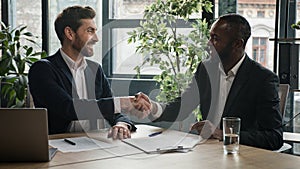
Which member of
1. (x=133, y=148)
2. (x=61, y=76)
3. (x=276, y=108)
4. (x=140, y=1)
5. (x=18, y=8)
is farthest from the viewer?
(x=18, y=8)

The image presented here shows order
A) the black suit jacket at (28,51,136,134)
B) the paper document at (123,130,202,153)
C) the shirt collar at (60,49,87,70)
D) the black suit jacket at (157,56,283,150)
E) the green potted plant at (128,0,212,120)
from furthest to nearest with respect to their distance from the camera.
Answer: the green potted plant at (128,0,212,120) < the shirt collar at (60,49,87,70) < the black suit jacket at (28,51,136,134) < the black suit jacket at (157,56,283,150) < the paper document at (123,130,202,153)

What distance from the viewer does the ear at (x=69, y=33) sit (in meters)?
2.76

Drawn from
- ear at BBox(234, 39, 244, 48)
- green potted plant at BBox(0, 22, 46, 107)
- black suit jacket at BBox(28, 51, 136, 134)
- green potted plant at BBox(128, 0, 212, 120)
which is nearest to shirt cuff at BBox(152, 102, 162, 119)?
black suit jacket at BBox(28, 51, 136, 134)

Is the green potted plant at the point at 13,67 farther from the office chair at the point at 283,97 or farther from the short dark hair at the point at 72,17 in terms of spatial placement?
the office chair at the point at 283,97

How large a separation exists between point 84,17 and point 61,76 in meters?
0.40

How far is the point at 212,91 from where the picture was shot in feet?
8.85

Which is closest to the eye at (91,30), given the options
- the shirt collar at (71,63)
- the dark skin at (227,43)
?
the shirt collar at (71,63)

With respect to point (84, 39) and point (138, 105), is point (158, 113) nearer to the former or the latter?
point (138, 105)

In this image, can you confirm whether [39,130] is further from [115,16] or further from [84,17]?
[115,16]

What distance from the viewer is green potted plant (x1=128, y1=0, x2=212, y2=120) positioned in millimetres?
3873

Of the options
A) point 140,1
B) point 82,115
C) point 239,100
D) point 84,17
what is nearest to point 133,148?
point 82,115

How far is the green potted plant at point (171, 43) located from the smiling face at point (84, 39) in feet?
3.53

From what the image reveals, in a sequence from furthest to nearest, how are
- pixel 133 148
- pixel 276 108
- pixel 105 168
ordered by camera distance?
pixel 276 108 < pixel 133 148 < pixel 105 168

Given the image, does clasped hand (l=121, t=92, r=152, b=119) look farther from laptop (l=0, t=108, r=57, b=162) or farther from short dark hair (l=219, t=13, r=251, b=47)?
laptop (l=0, t=108, r=57, b=162)
